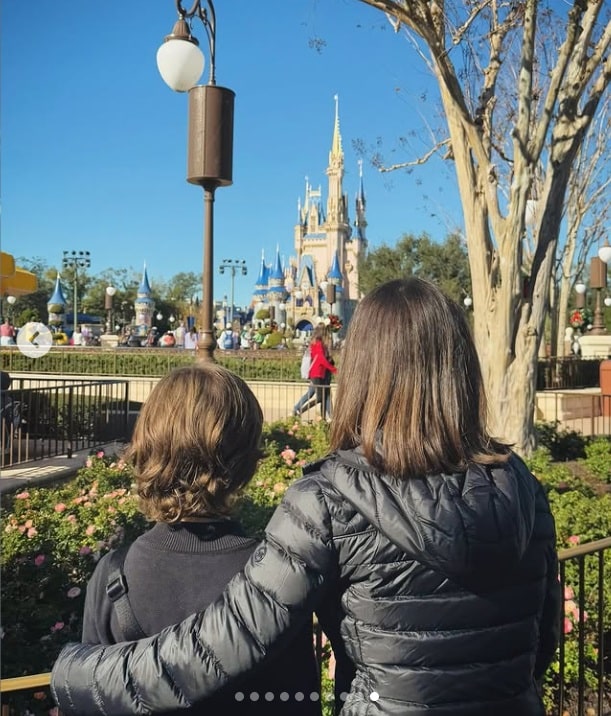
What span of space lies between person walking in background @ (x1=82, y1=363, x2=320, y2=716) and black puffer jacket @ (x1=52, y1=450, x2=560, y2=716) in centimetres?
15

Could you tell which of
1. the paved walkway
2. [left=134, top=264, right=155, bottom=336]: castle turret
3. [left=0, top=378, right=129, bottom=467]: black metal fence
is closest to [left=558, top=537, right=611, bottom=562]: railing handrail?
the paved walkway

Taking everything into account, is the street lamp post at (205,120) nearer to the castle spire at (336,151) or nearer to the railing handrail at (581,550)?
the railing handrail at (581,550)

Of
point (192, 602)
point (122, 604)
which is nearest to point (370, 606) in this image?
point (192, 602)

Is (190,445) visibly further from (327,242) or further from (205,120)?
(327,242)

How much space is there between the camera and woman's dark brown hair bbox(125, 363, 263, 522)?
4.89ft

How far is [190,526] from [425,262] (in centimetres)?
4588

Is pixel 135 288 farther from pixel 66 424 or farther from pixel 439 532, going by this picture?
pixel 439 532

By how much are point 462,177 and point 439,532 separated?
7705mm

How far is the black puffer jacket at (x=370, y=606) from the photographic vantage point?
1.20m

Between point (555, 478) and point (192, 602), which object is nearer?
point (192, 602)

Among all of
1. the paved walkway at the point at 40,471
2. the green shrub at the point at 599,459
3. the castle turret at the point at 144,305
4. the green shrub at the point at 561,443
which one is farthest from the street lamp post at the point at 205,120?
the castle turret at the point at 144,305

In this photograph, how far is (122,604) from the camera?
1.38 metres

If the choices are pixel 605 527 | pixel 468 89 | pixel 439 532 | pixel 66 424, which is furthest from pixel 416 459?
pixel 468 89

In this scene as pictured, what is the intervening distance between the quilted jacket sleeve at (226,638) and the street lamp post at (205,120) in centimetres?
433
